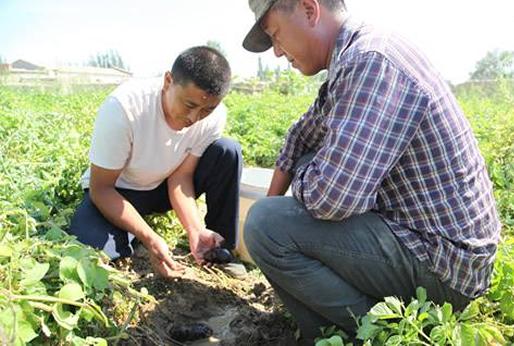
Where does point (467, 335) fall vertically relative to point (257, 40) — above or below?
below

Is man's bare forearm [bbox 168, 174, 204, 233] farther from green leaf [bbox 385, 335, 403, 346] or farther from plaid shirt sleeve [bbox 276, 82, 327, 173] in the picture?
green leaf [bbox 385, 335, 403, 346]

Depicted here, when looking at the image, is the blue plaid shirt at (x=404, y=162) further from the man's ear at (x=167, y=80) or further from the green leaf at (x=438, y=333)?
the man's ear at (x=167, y=80)

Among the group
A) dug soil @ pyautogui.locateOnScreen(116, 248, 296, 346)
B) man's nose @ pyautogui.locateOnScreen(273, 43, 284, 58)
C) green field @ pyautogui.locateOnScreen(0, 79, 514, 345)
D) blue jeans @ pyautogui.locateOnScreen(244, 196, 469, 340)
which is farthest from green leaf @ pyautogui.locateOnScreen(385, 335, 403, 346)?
man's nose @ pyautogui.locateOnScreen(273, 43, 284, 58)

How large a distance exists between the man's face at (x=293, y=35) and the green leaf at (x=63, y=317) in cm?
97

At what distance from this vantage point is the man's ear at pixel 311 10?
1527 millimetres

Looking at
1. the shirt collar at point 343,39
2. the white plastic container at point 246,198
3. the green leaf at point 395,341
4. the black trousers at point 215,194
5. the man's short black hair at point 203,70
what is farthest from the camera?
the white plastic container at point 246,198

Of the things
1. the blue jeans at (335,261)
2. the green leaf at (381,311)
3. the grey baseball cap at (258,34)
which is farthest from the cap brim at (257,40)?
the green leaf at (381,311)

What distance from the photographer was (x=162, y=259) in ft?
6.92

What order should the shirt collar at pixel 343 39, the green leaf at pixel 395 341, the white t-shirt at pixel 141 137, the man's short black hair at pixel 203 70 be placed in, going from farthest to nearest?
1. the white t-shirt at pixel 141 137
2. the man's short black hair at pixel 203 70
3. the shirt collar at pixel 343 39
4. the green leaf at pixel 395 341

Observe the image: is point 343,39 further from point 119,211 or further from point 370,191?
point 119,211

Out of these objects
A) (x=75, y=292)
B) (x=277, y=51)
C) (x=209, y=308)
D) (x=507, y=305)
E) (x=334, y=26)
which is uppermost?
(x=334, y=26)

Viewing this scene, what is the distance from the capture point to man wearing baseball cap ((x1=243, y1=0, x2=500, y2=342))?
1.35m

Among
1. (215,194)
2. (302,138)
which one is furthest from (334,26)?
(215,194)

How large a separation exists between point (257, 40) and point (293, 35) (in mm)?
239
